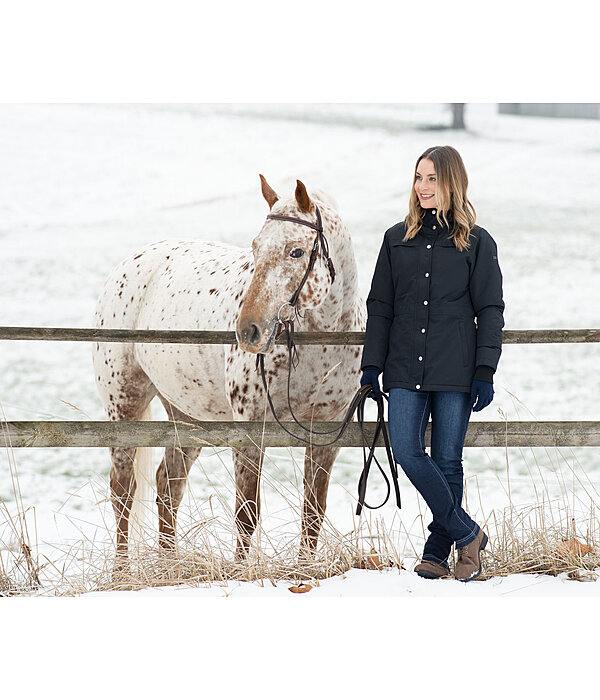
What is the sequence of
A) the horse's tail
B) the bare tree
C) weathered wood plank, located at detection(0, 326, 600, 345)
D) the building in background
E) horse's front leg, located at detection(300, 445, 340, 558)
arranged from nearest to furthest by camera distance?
weathered wood plank, located at detection(0, 326, 600, 345) → horse's front leg, located at detection(300, 445, 340, 558) → the horse's tail → the bare tree → the building in background

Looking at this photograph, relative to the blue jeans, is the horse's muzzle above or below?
above

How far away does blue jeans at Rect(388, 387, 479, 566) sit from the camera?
3084 mm

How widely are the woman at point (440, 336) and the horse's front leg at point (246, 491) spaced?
0.76 m

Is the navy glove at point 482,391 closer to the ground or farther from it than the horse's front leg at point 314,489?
farther from it

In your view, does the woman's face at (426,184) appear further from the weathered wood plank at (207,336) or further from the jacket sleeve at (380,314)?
the weathered wood plank at (207,336)

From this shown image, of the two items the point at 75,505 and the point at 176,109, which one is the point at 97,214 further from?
the point at 75,505

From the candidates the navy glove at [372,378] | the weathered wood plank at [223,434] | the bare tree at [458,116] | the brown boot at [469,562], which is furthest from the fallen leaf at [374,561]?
the bare tree at [458,116]

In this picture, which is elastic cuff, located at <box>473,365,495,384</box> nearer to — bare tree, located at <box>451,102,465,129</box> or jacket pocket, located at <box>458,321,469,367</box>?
jacket pocket, located at <box>458,321,469,367</box>

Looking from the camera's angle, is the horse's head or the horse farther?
the horse

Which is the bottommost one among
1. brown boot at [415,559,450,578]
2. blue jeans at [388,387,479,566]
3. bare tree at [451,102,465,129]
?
brown boot at [415,559,450,578]

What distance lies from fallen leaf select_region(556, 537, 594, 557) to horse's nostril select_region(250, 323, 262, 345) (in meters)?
1.65

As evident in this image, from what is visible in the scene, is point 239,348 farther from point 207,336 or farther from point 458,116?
point 458,116

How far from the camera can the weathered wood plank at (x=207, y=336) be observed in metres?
3.29

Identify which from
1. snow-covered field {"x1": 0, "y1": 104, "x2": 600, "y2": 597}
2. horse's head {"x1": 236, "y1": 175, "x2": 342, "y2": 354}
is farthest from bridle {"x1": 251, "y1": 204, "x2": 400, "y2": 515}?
snow-covered field {"x1": 0, "y1": 104, "x2": 600, "y2": 597}
